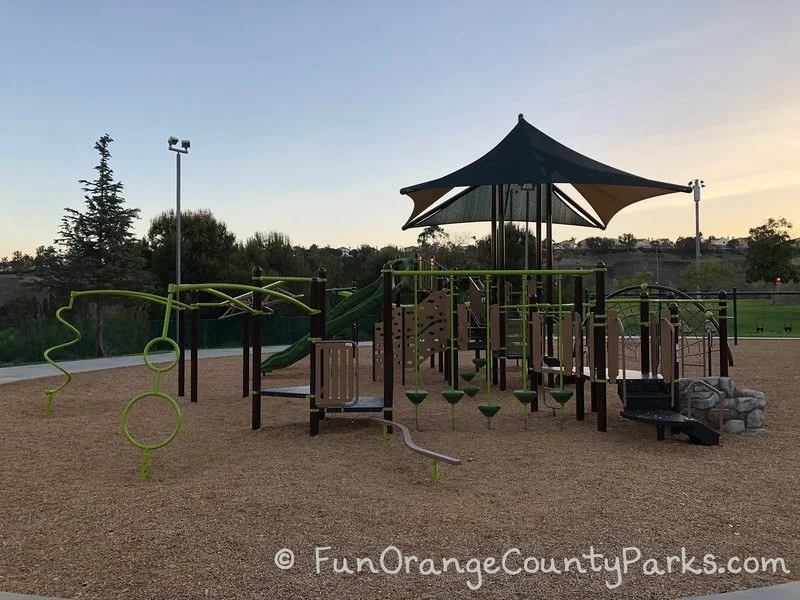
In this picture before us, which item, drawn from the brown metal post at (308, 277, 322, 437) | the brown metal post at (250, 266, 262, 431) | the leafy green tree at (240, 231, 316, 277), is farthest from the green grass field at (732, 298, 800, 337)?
the brown metal post at (250, 266, 262, 431)

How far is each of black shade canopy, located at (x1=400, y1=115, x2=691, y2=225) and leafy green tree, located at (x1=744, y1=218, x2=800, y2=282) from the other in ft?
189

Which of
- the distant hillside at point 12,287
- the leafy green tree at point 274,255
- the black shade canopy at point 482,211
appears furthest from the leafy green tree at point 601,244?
the black shade canopy at point 482,211

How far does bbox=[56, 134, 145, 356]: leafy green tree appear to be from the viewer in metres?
20.1

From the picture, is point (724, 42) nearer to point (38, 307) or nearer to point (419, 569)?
point (419, 569)

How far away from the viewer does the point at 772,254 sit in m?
60.1

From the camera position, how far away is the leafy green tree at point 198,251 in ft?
112

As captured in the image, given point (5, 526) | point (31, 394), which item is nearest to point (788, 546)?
point (5, 526)

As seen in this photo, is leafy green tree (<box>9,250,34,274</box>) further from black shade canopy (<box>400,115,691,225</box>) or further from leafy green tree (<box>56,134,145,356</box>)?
black shade canopy (<box>400,115,691,225</box>)

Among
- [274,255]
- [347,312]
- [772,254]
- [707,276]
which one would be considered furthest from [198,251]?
[772,254]

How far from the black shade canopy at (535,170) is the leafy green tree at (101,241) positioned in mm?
13585

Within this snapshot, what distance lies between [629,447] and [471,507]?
2.62m

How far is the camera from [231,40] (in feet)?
46.7

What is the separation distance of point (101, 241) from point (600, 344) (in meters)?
18.5

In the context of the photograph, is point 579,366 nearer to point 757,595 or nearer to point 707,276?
point 757,595
